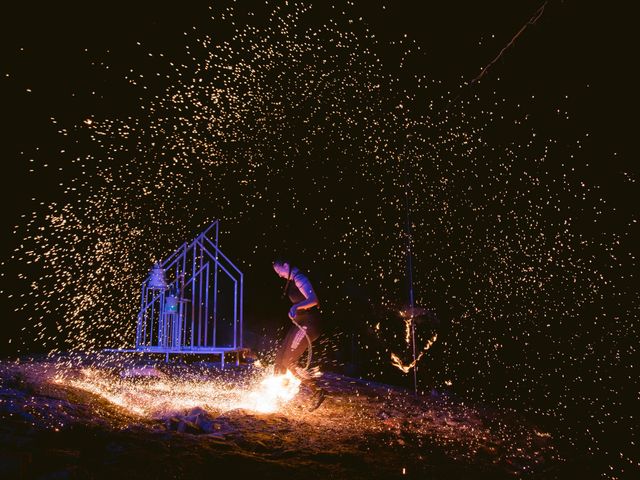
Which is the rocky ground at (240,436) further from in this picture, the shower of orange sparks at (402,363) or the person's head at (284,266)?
the shower of orange sparks at (402,363)

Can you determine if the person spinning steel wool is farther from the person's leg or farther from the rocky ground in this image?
the rocky ground

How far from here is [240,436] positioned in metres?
3.71

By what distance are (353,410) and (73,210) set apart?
9.13 meters

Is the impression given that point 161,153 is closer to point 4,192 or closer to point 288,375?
point 4,192

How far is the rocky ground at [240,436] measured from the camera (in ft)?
9.16

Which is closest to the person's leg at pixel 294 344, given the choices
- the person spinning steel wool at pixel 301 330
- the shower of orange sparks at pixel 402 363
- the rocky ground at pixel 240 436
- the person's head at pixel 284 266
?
the person spinning steel wool at pixel 301 330

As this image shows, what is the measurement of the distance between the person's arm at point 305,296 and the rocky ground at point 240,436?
125 centimetres

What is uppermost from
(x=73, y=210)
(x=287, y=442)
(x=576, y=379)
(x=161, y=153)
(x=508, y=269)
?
(x=161, y=153)

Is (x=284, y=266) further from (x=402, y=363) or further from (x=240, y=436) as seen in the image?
(x=402, y=363)

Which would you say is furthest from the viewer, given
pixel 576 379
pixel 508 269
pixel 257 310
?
pixel 257 310

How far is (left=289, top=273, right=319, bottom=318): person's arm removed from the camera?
586cm

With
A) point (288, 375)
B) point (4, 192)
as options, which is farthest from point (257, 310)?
point (4, 192)

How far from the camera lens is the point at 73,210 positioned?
10820mm

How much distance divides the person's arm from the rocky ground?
49.1 inches
